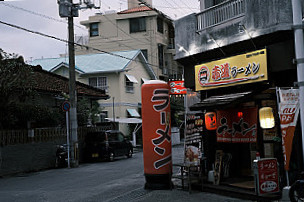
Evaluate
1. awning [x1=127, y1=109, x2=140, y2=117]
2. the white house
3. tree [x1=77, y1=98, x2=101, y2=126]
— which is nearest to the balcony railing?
tree [x1=77, y1=98, x2=101, y2=126]

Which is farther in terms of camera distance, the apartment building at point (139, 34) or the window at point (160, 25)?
the window at point (160, 25)

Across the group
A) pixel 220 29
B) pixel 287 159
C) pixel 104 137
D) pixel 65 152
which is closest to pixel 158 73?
pixel 104 137

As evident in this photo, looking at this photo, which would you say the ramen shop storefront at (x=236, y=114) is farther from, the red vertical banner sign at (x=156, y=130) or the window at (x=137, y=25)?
the window at (x=137, y=25)

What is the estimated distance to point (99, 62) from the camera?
3684 centimetres

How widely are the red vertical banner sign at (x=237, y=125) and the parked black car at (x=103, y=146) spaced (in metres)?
11.5

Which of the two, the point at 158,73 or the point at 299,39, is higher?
the point at 158,73

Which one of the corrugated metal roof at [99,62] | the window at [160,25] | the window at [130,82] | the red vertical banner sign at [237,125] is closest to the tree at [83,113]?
the corrugated metal roof at [99,62]

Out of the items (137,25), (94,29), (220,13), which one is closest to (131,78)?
(137,25)

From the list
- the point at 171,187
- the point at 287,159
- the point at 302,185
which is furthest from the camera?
the point at 171,187

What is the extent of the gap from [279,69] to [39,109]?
13546 millimetres

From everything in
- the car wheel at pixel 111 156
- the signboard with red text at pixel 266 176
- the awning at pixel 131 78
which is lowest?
the car wheel at pixel 111 156

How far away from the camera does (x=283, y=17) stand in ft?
31.8

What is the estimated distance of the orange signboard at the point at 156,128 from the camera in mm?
11602

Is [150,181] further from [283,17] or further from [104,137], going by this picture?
[104,137]
